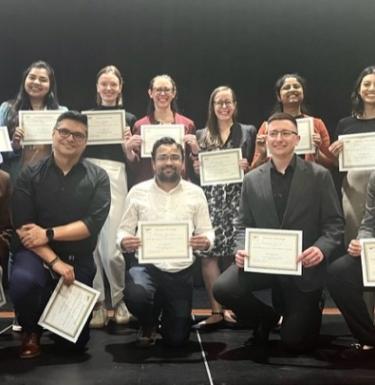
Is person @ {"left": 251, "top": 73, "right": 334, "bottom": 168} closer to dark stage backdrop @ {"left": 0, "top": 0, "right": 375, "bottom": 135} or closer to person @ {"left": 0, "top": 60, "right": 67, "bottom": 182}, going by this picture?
dark stage backdrop @ {"left": 0, "top": 0, "right": 375, "bottom": 135}

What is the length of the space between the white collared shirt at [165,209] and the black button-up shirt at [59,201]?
21cm

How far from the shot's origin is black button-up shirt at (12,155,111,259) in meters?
3.28

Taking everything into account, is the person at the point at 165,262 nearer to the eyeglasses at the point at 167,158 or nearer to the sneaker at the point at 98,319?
the eyeglasses at the point at 167,158

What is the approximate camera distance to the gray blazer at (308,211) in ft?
10.6

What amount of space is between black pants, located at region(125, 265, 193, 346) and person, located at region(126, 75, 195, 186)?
2.84 feet

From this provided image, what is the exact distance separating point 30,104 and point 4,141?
387 millimetres

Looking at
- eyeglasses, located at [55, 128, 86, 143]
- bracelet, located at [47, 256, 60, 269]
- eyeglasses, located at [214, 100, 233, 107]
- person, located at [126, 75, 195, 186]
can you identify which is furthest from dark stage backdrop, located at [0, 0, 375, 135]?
bracelet, located at [47, 256, 60, 269]

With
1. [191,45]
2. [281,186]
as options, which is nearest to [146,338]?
[281,186]

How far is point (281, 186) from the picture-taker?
3.35 metres

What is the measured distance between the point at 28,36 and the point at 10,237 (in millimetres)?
2439

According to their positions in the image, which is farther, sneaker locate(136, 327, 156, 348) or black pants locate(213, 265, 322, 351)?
sneaker locate(136, 327, 156, 348)

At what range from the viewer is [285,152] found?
10.9 feet

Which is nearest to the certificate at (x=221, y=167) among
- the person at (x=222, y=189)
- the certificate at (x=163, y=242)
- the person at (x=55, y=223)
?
the person at (x=222, y=189)

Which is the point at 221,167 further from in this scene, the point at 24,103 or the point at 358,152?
the point at 24,103
